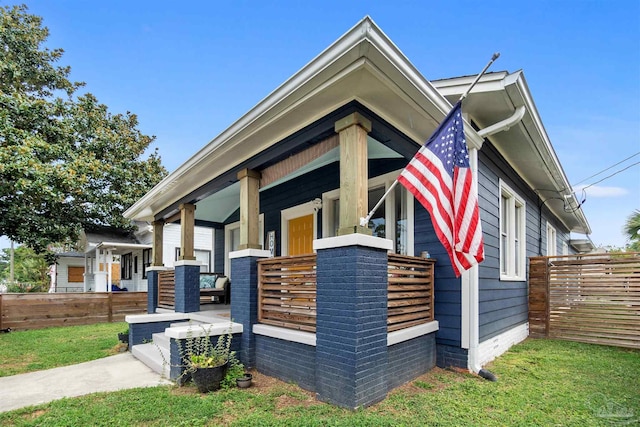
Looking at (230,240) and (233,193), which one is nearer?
(233,193)

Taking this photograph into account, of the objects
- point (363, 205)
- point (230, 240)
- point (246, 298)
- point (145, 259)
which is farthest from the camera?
point (145, 259)

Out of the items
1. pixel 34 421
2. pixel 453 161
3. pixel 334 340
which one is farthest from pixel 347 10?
pixel 34 421

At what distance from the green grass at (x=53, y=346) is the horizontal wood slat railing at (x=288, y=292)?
3.34 m

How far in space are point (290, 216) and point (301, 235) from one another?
48 cm

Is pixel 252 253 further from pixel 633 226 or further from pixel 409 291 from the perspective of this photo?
pixel 633 226

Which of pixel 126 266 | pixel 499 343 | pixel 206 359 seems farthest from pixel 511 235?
pixel 126 266

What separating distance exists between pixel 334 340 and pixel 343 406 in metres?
0.56

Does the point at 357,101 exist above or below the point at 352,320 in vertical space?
above

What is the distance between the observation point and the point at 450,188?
10.6ft

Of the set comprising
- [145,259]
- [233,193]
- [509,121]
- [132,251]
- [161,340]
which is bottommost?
[161,340]

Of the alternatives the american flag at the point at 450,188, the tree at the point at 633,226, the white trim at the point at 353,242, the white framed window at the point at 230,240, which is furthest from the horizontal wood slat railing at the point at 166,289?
the tree at the point at 633,226

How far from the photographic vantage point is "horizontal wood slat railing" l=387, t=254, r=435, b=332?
3957 millimetres

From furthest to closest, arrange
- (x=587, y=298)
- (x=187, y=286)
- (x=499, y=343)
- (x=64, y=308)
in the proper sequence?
(x=64, y=308) < (x=587, y=298) < (x=187, y=286) < (x=499, y=343)

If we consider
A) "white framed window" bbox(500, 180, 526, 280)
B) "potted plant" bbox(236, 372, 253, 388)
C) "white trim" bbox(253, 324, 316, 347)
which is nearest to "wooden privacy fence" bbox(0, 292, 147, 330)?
"white trim" bbox(253, 324, 316, 347)
